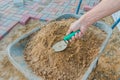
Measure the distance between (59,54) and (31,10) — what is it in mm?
2398

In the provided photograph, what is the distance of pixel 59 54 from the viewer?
2.39 metres

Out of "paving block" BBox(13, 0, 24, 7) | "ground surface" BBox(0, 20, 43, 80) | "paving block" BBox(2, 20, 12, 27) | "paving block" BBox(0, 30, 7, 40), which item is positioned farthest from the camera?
"paving block" BBox(13, 0, 24, 7)

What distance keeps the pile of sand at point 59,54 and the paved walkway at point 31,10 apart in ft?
4.79

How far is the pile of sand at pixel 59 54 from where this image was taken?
234 centimetres

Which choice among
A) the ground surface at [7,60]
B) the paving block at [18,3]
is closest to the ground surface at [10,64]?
the ground surface at [7,60]

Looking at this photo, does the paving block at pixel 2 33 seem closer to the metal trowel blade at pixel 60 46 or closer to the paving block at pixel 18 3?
the paving block at pixel 18 3

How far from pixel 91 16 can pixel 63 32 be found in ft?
2.46

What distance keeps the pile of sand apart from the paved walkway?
146 cm

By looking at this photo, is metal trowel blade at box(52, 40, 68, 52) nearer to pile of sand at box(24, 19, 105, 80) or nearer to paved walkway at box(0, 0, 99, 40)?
pile of sand at box(24, 19, 105, 80)

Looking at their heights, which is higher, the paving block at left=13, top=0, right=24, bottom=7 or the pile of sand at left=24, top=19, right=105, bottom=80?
the pile of sand at left=24, top=19, right=105, bottom=80

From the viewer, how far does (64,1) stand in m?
4.97

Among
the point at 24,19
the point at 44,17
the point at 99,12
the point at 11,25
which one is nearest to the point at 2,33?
the point at 11,25

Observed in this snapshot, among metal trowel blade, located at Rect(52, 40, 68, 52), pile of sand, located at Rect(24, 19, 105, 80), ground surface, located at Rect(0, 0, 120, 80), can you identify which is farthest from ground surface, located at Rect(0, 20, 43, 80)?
metal trowel blade, located at Rect(52, 40, 68, 52)

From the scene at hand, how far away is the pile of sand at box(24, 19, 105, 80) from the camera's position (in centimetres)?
234
